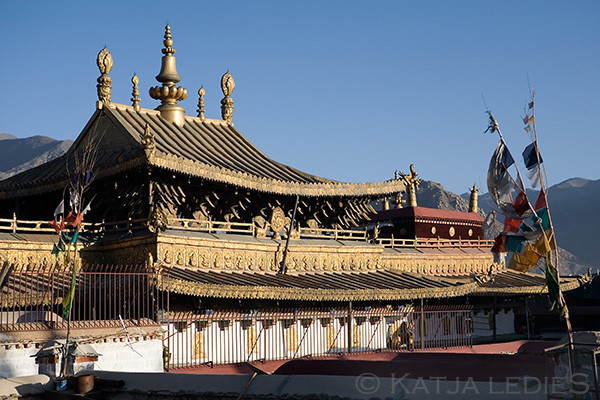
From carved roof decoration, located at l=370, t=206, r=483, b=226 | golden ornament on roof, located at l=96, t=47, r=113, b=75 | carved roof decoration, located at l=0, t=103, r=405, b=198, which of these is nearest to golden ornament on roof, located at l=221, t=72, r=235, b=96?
carved roof decoration, located at l=0, t=103, r=405, b=198

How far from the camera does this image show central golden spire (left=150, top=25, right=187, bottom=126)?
76.8 feet

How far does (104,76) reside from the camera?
2238 cm

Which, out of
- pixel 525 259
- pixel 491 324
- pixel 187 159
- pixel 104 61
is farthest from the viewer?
pixel 491 324

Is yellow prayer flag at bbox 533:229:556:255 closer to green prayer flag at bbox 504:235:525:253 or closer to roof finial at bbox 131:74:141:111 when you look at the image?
green prayer flag at bbox 504:235:525:253

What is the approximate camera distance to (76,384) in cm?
1041

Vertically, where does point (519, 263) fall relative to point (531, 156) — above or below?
below

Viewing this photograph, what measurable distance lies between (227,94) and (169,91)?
7.89ft

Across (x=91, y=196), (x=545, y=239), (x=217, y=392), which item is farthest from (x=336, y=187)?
(x=217, y=392)

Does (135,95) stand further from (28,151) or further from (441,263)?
(28,151)

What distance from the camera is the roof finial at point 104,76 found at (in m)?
22.2

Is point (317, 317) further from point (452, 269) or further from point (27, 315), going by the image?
point (452, 269)

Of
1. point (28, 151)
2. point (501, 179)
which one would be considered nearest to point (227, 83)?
point (501, 179)

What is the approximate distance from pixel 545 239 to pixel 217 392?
480 cm

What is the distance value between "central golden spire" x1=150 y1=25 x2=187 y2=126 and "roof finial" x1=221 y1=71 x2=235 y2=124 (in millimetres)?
1737
